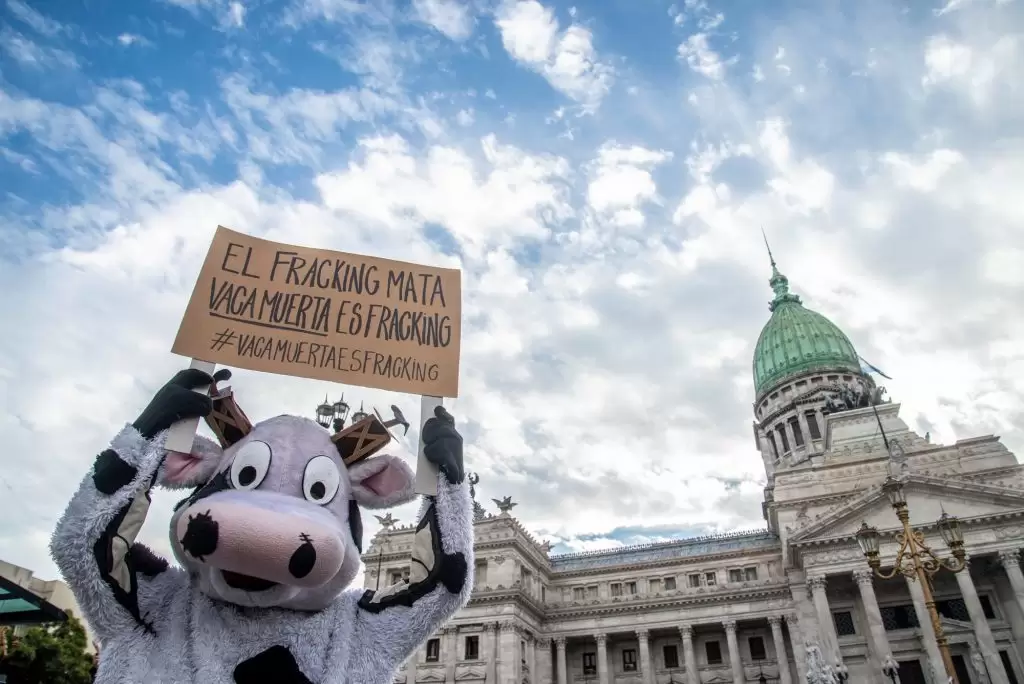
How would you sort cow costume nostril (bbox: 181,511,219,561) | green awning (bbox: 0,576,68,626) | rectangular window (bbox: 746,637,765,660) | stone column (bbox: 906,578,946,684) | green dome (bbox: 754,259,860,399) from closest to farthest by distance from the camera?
cow costume nostril (bbox: 181,511,219,561) → green awning (bbox: 0,576,68,626) → stone column (bbox: 906,578,946,684) → rectangular window (bbox: 746,637,765,660) → green dome (bbox: 754,259,860,399)

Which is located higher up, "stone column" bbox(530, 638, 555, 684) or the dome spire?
the dome spire

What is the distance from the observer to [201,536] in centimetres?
396

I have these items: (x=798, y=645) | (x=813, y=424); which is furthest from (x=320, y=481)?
(x=813, y=424)

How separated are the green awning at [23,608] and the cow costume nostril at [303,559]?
46.4ft

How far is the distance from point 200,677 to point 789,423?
208 feet

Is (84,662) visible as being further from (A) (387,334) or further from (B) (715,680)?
(B) (715,680)

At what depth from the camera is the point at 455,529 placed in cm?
518

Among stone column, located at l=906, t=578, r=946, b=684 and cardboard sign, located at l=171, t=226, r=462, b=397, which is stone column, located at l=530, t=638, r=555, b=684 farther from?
cardboard sign, located at l=171, t=226, r=462, b=397

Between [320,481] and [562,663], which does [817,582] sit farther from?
[320,481]

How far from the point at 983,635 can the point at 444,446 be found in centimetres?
3614

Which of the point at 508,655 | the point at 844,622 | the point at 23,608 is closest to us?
the point at 23,608

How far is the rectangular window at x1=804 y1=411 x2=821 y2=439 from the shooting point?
58.4m

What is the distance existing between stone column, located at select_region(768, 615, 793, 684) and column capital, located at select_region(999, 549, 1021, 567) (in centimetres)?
1257

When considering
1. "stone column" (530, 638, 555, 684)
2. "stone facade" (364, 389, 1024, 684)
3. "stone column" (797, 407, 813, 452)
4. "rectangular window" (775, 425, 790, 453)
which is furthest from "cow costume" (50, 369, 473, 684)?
"rectangular window" (775, 425, 790, 453)
